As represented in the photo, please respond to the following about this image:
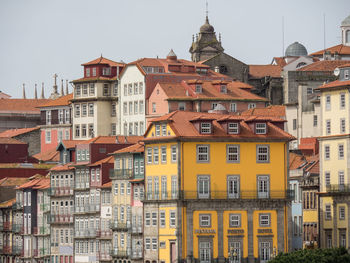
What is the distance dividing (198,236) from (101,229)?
27675 mm

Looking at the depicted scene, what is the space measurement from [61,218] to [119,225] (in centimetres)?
1850

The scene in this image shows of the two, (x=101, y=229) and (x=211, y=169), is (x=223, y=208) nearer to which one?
(x=211, y=169)

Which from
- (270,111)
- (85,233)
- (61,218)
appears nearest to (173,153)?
(85,233)

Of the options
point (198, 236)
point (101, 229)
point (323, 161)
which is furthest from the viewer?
point (101, 229)

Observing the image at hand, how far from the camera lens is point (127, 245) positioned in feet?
529

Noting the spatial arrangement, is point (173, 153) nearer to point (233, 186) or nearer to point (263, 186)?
point (233, 186)

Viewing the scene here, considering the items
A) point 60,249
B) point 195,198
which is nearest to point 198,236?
point 195,198

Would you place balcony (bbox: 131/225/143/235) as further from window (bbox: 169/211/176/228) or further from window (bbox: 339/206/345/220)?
window (bbox: 339/206/345/220)

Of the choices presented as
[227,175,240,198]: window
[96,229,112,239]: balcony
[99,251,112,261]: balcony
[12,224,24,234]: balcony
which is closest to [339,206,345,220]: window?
[227,175,240,198]: window

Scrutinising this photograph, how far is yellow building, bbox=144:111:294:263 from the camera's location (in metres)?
144

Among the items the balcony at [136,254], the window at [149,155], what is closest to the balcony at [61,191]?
the balcony at [136,254]

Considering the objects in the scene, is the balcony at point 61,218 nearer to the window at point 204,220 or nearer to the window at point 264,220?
the window at point 204,220

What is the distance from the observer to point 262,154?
147m

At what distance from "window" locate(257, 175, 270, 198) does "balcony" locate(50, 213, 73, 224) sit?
37104mm
